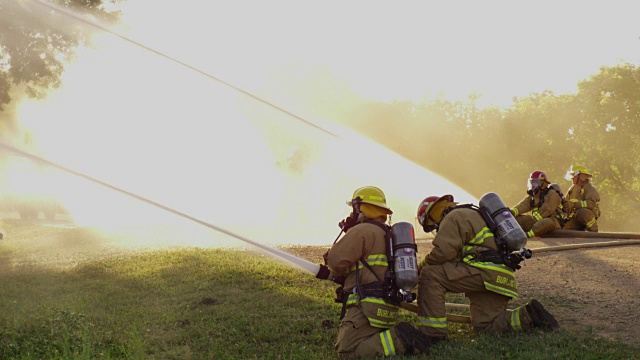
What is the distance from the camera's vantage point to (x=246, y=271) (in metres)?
14.1

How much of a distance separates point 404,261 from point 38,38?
21.3 meters

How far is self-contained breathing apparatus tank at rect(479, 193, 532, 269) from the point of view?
27.1 feet

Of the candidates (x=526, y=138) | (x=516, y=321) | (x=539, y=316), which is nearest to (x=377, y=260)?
(x=516, y=321)

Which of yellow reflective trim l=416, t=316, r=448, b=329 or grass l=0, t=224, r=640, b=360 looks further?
yellow reflective trim l=416, t=316, r=448, b=329

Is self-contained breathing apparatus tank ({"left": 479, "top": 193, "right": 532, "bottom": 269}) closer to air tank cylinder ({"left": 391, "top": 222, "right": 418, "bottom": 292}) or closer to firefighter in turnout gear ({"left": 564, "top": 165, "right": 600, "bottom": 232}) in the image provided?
air tank cylinder ({"left": 391, "top": 222, "right": 418, "bottom": 292})

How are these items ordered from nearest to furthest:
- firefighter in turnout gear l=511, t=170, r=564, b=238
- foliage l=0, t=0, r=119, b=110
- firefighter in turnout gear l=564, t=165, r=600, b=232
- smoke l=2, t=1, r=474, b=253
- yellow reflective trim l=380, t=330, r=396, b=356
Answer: yellow reflective trim l=380, t=330, r=396, b=356, firefighter in turnout gear l=511, t=170, r=564, b=238, firefighter in turnout gear l=564, t=165, r=600, b=232, foliage l=0, t=0, r=119, b=110, smoke l=2, t=1, r=474, b=253

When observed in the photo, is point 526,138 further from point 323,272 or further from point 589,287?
point 323,272

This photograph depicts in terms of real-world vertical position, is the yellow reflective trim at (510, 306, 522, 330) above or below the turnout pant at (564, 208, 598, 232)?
below

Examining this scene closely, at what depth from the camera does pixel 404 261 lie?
7852 millimetres

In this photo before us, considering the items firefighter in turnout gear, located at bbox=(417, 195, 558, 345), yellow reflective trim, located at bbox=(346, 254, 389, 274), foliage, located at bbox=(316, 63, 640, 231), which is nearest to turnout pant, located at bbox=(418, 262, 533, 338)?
firefighter in turnout gear, located at bbox=(417, 195, 558, 345)

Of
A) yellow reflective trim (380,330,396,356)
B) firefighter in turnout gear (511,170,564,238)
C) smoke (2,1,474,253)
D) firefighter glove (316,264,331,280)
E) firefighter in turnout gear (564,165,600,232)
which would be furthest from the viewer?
smoke (2,1,474,253)

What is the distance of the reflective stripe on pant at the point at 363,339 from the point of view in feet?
25.5

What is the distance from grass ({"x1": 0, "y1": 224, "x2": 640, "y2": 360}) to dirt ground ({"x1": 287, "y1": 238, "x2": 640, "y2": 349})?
0.60m

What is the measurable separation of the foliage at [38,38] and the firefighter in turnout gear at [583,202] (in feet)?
62.8
